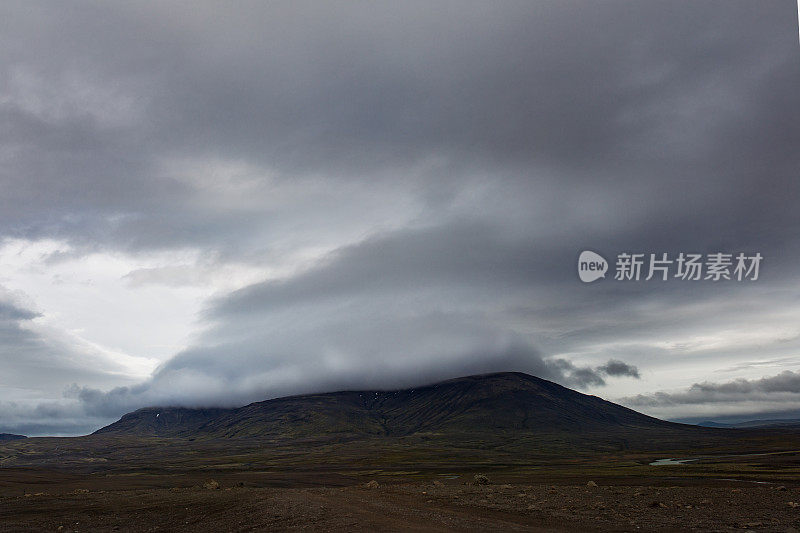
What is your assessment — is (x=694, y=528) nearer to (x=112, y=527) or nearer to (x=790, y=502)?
(x=790, y=502)

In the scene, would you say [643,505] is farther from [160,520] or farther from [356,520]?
[160,520]

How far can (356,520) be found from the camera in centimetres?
3391

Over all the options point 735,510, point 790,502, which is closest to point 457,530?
point 735,510

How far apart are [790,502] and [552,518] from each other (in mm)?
22782

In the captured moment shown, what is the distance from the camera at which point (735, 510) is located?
121 feet

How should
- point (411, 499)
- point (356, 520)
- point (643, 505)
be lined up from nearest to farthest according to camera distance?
point (356, 520)
point (643, 505)
point (411, 499)

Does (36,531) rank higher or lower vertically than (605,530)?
lower

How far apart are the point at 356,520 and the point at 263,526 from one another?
6366mm

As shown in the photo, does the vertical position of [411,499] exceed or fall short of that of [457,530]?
it falls short

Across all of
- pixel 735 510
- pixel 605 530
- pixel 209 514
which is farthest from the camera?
pixel 209 514

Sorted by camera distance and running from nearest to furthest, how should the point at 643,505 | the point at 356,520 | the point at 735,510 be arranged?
the point at 356,520 → the point at 735,510 → the point at 643,505

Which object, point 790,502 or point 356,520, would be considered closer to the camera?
point 356,520

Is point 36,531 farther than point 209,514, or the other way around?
point 209,514

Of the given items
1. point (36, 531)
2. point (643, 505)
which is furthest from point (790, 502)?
point (36, 531)
